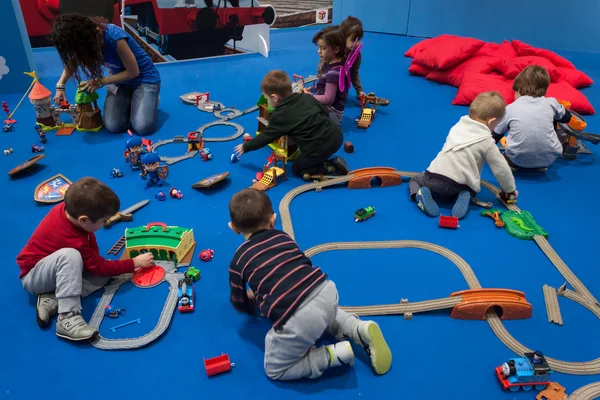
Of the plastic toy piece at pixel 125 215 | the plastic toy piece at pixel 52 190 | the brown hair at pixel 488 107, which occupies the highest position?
the brown hair at pixel 488 107

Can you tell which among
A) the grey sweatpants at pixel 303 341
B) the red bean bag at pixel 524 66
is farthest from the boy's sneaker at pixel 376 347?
the red bean bag at pixel 524 66

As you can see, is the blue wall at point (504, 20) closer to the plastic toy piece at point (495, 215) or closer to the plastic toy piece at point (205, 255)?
the plastic toy piece at point (495, 215)

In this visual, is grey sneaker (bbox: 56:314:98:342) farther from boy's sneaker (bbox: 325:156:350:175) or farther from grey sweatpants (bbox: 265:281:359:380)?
boy's sneaker (bbox: 325:156:350:175)

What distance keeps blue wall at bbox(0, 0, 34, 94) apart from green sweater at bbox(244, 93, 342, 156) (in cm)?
315

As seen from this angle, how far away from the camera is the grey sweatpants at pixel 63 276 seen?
2.01 m

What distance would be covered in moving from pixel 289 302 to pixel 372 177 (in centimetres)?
167

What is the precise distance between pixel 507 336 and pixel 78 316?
1.99 metres

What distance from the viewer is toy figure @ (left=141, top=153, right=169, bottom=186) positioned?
304 cm

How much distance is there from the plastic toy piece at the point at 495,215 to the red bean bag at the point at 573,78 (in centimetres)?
285

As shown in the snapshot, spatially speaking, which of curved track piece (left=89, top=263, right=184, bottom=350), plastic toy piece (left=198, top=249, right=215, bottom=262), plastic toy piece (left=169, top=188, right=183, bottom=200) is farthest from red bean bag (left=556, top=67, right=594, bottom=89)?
curved track piece (left=89, top=263, right=184, bottom=350)

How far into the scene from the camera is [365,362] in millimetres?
1926

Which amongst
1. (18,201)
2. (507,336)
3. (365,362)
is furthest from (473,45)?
(18,201)

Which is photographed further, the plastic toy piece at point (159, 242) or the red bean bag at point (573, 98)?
the red bean bag at point (573, 98)

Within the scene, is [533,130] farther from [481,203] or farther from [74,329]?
[74,329]
